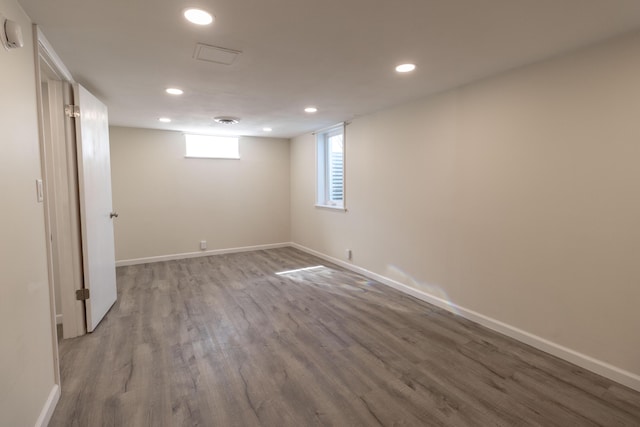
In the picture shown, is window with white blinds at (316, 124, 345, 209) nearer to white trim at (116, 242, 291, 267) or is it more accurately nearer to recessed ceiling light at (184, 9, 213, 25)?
white trim at (116, 242, 291, 267)

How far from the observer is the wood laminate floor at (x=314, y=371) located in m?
1.79

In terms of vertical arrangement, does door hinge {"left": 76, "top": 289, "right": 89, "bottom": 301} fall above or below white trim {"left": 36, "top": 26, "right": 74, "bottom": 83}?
below

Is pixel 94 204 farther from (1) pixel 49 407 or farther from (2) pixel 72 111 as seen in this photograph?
(1) pixel 49 407

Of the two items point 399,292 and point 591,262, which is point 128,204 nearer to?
point 399,292

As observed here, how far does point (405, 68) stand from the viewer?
2.52 m

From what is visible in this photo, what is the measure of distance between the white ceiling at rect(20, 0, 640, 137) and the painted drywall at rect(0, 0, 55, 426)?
461 mm

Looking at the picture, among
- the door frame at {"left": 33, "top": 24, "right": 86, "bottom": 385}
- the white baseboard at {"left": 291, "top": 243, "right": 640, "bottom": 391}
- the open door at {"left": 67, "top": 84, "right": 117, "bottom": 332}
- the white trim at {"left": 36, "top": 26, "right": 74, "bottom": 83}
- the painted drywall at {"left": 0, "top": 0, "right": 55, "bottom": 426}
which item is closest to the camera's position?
the painted drywall at {"left": 0, "top": 0, "right": 55, "bottom": 426}

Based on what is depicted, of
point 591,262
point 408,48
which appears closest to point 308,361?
point 591,262

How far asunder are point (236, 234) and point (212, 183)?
3.41 feet

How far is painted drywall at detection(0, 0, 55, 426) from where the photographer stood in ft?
4.45

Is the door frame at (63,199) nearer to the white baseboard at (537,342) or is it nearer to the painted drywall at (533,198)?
the painted drywall at (533,198)

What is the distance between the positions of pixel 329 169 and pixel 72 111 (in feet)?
11.9

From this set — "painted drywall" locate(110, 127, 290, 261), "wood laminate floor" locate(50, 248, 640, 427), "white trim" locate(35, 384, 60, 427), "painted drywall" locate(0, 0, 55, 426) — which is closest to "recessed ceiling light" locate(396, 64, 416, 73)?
"wood laminate floor" locate(50, 248, 640, 427)

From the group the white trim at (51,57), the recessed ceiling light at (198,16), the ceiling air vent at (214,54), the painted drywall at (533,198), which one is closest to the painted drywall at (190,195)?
the white trim at (51,57)
